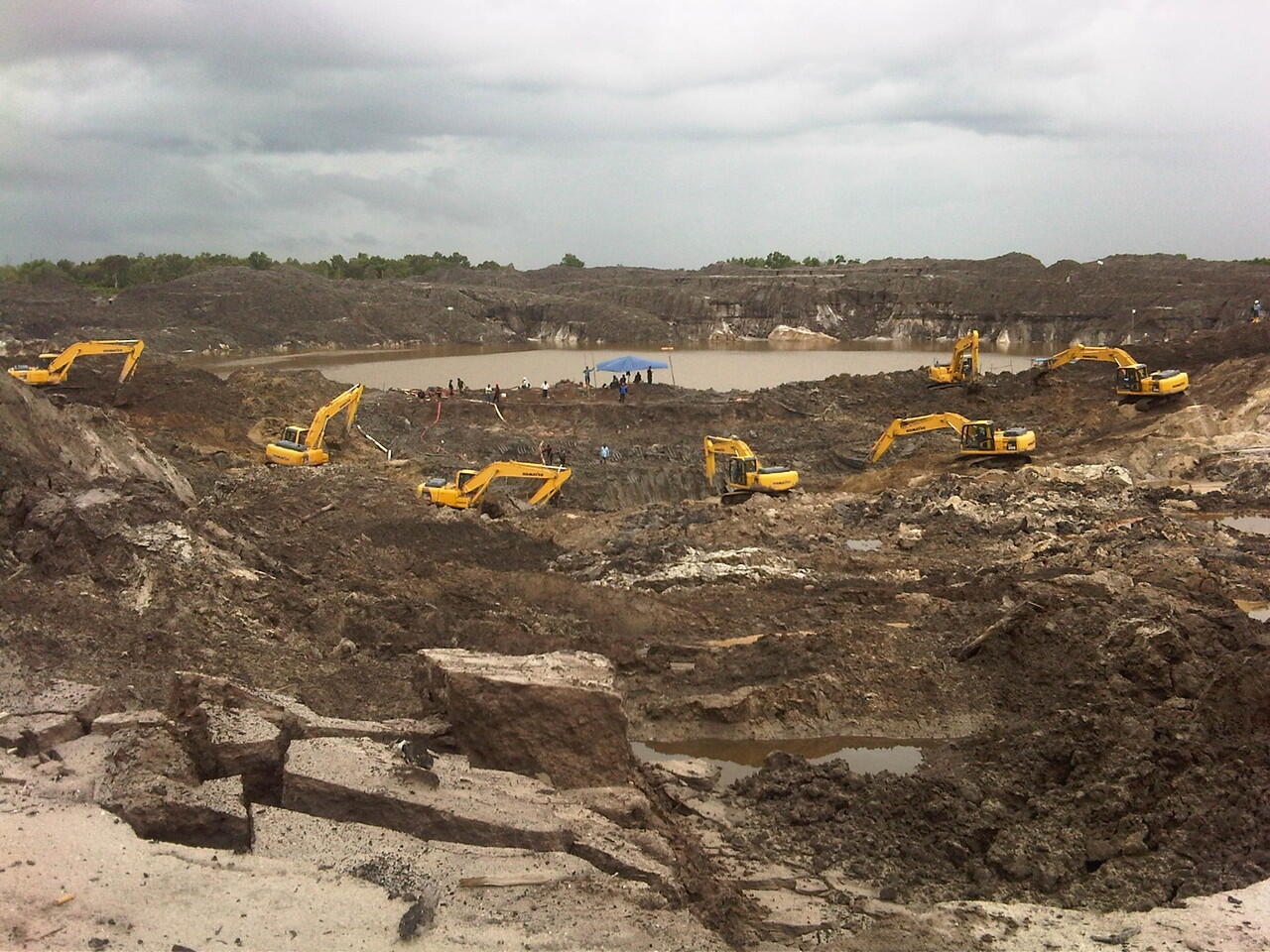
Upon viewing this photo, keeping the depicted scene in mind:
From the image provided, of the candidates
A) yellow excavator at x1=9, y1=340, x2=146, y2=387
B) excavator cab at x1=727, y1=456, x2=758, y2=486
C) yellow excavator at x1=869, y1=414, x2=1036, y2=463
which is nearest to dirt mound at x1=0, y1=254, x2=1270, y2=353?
yellow excavator at x1=9, y1=340, x2=146, y2=387

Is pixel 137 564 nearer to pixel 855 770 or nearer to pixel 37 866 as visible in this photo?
pixel 37 866

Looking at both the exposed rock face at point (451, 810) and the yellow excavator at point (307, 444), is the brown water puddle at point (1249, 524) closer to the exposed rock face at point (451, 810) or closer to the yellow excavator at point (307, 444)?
the exposed rock face at point (451, 810)

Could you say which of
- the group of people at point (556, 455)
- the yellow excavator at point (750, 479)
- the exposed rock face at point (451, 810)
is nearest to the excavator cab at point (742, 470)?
the yellow excavator at point (750, 479)

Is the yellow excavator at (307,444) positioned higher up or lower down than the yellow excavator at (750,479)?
higher up

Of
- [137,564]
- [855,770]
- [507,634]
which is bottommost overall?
[855,770]

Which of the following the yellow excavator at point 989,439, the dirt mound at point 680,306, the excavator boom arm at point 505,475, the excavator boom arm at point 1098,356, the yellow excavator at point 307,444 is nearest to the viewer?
the excavator boom arm at point 505,475

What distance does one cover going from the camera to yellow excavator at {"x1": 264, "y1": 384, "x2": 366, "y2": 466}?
27453mm

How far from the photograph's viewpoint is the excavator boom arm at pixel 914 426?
29797mm

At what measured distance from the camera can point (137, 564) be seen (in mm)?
15297

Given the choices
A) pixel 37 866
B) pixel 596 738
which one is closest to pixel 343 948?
pixel 37 866

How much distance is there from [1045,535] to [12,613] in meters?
17.6

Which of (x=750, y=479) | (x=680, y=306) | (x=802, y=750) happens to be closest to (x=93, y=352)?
(x=750, y=479)

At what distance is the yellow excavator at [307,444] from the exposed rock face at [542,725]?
1834cm

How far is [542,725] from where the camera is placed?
9.95 metres
